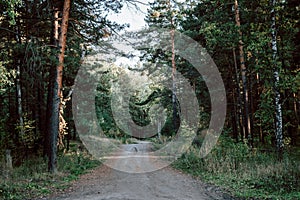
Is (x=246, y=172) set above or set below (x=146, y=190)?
above

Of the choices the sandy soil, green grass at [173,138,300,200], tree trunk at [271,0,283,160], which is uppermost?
tree trunk at [271,0,283,160]

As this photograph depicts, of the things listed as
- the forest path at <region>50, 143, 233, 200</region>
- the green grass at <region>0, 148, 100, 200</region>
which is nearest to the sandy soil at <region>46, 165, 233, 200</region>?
the forest path at <region>50, 143, 233, 200</region>

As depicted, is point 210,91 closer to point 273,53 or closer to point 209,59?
point 209,59

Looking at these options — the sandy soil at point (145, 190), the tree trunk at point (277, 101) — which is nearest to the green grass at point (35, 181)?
the sandy soil at point (145, 190)

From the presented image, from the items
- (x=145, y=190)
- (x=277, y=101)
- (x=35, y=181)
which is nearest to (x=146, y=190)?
(x=145, y=190)

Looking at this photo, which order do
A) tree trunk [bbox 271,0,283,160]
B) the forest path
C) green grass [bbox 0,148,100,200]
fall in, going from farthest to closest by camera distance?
tree trunk [bbox 271,0,283,160], green grass [bbox 0,148,100,200], the forest path

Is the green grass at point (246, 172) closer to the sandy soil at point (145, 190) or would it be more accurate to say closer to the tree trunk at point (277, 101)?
the sandy soil at point (145, 190)

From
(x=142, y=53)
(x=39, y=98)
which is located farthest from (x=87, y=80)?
(x=39, y=98)

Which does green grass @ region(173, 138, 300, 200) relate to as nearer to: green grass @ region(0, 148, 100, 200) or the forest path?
the forest path

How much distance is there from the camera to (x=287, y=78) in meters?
12.2

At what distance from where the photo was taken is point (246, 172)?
1049 centimetres

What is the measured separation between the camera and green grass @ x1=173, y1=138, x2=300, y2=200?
8.12 m

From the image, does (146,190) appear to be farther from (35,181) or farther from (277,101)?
(277,101)

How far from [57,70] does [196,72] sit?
48.1 feet
